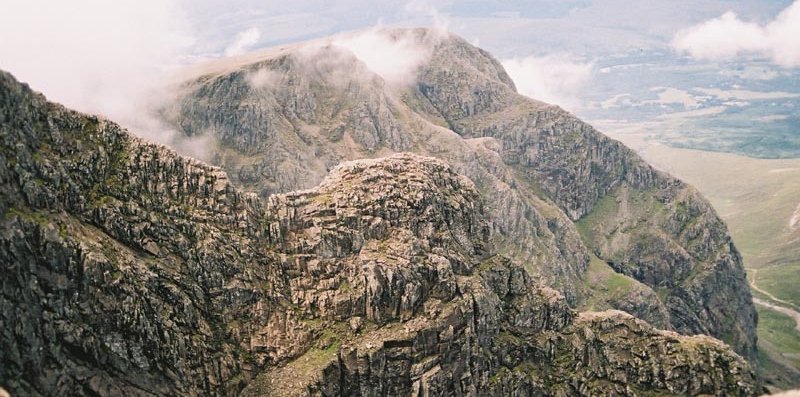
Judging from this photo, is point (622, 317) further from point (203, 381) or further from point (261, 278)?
point (203, 381)

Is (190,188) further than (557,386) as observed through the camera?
No

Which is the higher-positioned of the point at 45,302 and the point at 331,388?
the point at 45,302

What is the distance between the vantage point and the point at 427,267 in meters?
135

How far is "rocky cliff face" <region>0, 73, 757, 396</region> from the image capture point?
299ft

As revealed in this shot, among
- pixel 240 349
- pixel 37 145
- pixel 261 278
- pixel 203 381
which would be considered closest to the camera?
pixel 37 145

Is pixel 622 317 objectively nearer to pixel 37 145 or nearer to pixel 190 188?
pixel 190 188

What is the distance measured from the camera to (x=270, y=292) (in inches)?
4899

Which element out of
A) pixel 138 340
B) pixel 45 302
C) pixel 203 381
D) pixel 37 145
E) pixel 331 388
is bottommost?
pixel 331 388

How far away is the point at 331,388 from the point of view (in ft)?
388

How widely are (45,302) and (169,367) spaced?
72.7ft

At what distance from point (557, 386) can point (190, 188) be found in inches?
3360

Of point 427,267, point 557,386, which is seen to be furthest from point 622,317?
point 427,267

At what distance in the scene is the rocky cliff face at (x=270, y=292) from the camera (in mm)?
91125

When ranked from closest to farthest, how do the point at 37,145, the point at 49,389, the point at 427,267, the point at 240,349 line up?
the point at 49,389 → the point at 37,145 → the point at 240,349 → the point at 427,267
